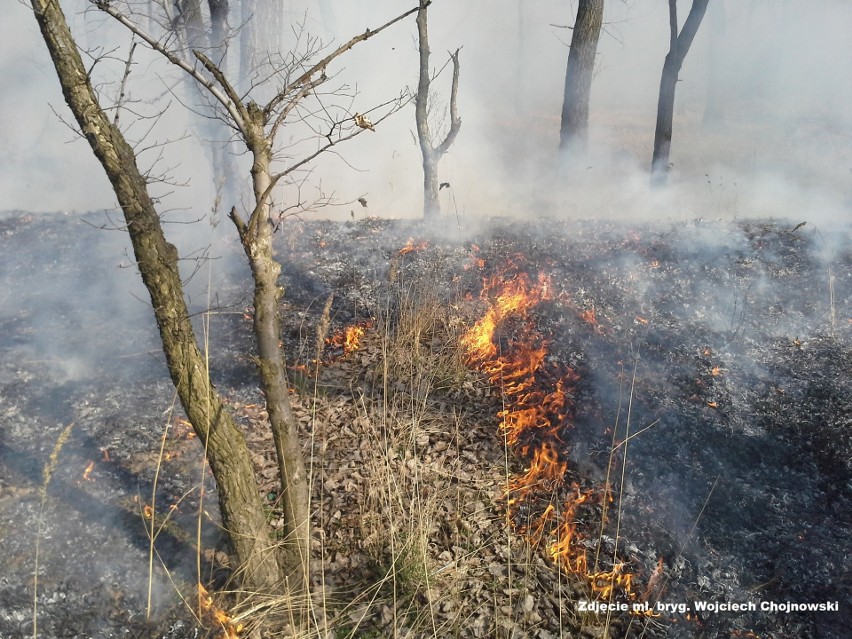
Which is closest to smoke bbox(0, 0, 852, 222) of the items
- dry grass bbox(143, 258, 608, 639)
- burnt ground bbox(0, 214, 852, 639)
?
burnt ground bbox(0, 214, 852, 639)

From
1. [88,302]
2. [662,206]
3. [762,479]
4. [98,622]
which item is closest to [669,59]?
[662,206]

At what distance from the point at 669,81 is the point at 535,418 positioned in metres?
8.96

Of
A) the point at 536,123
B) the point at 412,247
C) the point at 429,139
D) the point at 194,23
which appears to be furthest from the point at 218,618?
the point at 536,123

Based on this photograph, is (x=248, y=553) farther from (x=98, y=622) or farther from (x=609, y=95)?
(x=609, y=95)

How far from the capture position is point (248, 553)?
314 centimetres

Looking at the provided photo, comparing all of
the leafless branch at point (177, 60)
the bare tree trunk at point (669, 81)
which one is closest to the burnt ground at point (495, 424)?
the leafless branch at point (177, 60)

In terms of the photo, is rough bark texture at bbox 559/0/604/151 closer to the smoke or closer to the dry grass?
Result: the smoke

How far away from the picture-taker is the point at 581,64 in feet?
32.1

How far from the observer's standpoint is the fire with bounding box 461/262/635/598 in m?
3.66

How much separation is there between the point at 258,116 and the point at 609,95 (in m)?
34.4

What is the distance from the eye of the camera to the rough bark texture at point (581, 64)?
9.62m

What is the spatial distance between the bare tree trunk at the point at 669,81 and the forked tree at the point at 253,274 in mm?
9941

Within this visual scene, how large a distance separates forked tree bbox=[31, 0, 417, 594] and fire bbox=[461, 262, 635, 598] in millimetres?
1565

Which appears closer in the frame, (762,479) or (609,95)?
(762,479)
